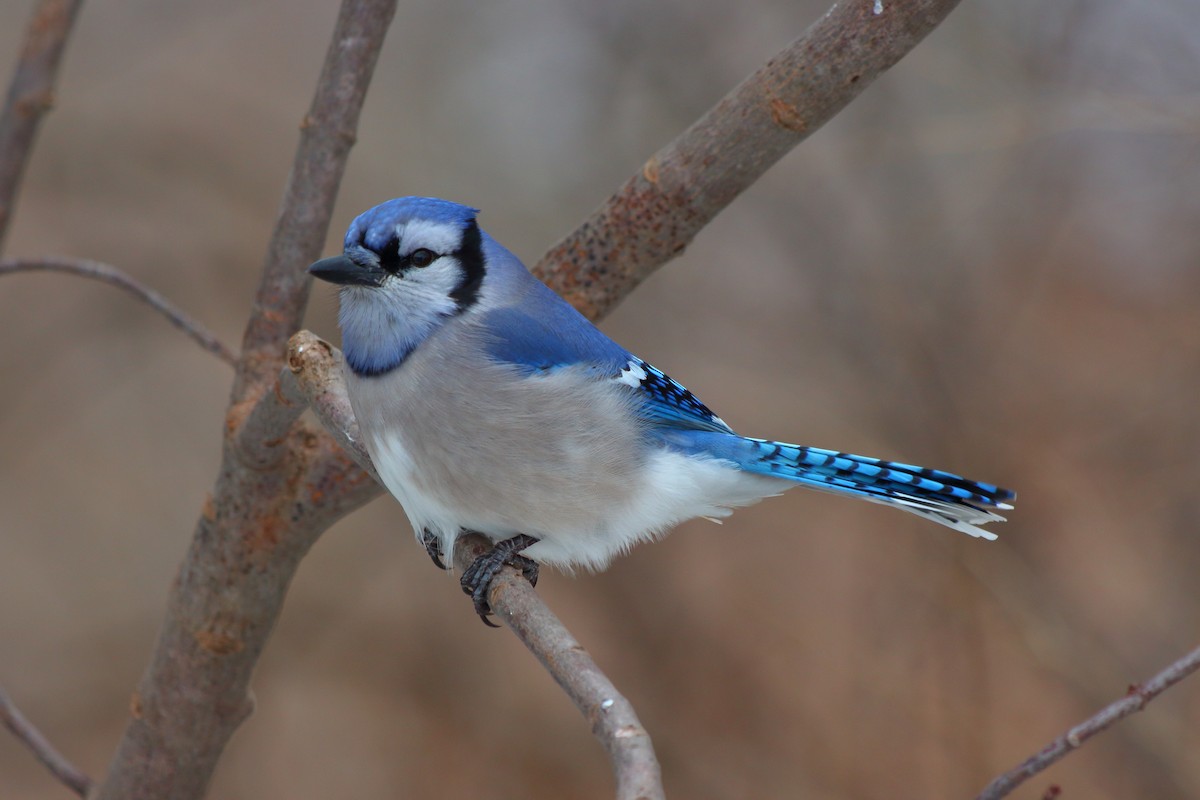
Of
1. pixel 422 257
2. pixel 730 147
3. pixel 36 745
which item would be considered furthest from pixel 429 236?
pixel 36 745

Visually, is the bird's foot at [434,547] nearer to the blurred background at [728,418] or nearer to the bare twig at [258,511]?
the bare twig at [258,511]

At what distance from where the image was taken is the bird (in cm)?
182

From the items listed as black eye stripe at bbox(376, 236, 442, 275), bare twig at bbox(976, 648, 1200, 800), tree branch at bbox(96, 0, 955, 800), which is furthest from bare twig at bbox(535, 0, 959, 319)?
bare twig at bbox(976, 648, 1200, 800)

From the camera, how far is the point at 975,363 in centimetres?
364

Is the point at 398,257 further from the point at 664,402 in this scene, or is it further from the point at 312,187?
the point at 664,402

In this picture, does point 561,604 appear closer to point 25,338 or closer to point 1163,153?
point 25,338

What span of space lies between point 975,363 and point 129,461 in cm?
310

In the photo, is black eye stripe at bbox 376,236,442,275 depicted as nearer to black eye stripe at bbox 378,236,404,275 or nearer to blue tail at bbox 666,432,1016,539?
black eye stripe at bbox 378,236,404,275

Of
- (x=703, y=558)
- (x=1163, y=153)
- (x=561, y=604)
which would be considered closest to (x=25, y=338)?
(x=561, y=604)

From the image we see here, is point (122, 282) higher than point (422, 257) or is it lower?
lower

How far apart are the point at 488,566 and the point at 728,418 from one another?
2318 mm

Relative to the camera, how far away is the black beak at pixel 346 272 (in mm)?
1831

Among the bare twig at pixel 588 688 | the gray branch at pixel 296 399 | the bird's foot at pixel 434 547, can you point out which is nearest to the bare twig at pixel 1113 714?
the bare twig at pixel 588 688

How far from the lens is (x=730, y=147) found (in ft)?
6.10
